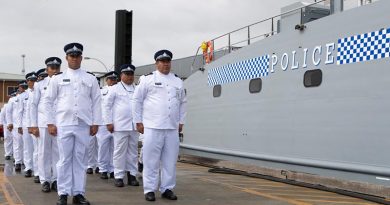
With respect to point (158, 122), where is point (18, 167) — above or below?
below

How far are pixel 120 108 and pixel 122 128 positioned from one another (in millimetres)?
344

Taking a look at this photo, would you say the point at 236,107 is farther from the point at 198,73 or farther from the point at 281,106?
the point at 198,73

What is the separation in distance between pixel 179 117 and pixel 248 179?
2.60 metres

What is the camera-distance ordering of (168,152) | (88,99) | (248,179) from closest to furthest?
(88,99), (168,152), (248,179)

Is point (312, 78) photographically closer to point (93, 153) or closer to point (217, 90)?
point (217, 90)

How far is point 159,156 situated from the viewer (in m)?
6.02

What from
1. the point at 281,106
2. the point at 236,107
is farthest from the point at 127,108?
the point at 236,107

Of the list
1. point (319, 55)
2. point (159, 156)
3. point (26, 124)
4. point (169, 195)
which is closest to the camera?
point (169, 195)

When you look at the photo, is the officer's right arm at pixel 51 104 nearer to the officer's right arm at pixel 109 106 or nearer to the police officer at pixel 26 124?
the officer's right arm at pixel 109 106

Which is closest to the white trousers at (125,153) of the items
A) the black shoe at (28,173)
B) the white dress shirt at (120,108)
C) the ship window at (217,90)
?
the white dress shirt at (120,108)

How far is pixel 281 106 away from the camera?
29.3ft

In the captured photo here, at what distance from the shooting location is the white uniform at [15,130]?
10.4 meters

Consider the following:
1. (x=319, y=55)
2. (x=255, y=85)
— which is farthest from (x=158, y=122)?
(x=255, y=85)

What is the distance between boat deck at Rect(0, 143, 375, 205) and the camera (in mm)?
5828
